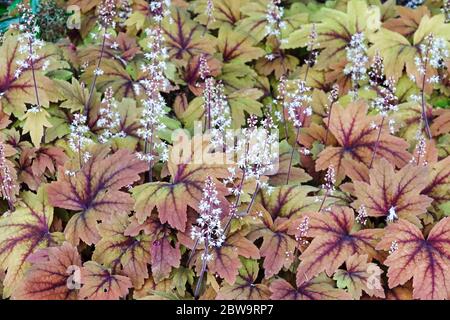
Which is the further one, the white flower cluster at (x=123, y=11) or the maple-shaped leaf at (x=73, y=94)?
the white flower cluster at (x=123, y=11)

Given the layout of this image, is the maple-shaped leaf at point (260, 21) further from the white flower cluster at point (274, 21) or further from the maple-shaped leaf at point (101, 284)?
the maple-shaped leaf at point (101, 284)

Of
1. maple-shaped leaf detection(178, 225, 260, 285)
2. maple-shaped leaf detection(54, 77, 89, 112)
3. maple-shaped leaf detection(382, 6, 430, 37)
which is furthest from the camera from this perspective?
maple-shaped leaf detection(382, 6, 430, 37)

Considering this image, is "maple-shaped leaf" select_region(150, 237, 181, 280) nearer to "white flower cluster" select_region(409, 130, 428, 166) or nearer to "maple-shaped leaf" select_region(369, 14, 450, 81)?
"white flower cluster" select_region(409, 130, 428, 166)

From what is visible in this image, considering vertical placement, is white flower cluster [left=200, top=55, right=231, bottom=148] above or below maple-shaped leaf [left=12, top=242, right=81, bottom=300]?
above

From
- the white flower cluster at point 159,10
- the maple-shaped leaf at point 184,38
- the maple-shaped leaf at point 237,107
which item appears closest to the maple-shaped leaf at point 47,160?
the maple-shaped leaf at point 237,107

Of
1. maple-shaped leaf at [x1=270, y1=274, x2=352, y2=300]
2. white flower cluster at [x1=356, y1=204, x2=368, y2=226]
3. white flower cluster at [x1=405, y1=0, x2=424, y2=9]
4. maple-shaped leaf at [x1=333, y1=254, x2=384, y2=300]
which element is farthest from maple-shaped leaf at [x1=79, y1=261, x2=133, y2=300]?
white flower cluster at [x1=405, y1=0, x2=424, y2=9]

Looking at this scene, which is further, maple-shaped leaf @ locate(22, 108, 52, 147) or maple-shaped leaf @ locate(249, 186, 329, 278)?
maple-shaped leaf @ locate(22, 108, 52, 147)

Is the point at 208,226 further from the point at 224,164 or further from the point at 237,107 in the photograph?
the point at 237,107

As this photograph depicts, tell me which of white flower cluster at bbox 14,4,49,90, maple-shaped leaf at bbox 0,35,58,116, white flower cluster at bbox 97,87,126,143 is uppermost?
white flower cluster at bbox 14,4,49,90
